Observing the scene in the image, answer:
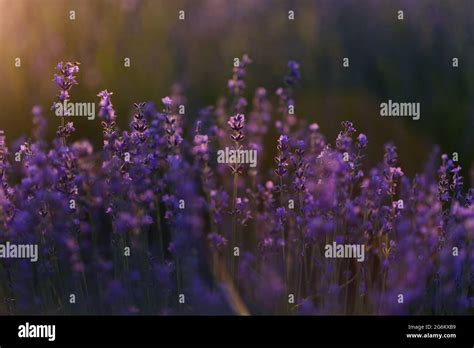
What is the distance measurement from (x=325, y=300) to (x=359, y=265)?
22 centimetres

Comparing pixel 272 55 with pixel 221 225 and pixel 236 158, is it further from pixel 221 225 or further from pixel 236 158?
pixel 221 225

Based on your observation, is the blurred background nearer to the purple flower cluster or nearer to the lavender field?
the lavender field

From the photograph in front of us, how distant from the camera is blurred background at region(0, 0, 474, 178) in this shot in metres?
3.70

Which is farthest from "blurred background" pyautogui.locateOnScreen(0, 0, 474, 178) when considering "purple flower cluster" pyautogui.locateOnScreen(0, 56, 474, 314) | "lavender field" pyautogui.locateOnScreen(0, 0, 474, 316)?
"purple flower cluster" pyautogui.locateOnScreen(0, 56, 474, 314)

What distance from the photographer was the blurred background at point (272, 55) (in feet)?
12.1

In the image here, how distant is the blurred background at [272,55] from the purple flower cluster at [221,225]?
0.40 feet

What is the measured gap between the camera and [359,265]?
3451mm

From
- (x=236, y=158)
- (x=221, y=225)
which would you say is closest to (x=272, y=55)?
(x=236, y=158)

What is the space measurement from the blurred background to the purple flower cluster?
4.7 inches

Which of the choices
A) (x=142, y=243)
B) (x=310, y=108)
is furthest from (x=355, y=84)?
(x=142, y=243)

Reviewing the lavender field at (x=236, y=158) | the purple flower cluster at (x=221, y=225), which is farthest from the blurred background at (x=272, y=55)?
the purple flower cluster at (x=221, y=225)

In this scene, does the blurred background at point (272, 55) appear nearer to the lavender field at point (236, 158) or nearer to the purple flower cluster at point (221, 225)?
the lavender field at point (236, 158)

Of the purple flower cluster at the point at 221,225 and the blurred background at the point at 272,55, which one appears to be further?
the blurred background at the point at 272,55
